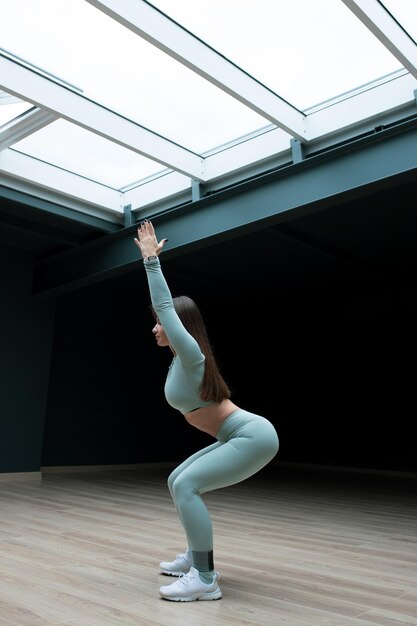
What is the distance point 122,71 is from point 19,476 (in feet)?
15.7

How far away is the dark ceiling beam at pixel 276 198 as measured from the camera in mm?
3824

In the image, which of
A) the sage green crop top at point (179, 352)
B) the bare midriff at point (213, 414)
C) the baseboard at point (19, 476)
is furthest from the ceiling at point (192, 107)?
the baseboard at point (19, 476)

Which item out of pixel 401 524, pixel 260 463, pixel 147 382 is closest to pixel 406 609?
pixel 260 463

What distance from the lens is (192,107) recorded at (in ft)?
13.7

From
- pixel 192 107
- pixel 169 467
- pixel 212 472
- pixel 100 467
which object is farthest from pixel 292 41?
pixel 169 467

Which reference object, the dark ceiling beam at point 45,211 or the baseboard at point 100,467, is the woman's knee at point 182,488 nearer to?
the dark ceiling beam at point 45,211

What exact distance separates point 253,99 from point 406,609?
318cm

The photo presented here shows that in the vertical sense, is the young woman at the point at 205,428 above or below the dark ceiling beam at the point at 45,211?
below

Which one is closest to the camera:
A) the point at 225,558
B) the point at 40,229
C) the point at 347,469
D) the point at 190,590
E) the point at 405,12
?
the point at 190,590

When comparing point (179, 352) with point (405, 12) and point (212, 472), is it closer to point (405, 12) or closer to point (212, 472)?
point (212, 472)

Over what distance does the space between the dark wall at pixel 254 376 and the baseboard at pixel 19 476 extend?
0.39 meters

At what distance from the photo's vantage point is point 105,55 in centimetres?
362

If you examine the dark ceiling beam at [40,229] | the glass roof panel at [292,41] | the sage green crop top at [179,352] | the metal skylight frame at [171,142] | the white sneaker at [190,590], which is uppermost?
the glass roof panel at [292,41]

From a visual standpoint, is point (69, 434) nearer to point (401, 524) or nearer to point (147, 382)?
point (147, 382)
